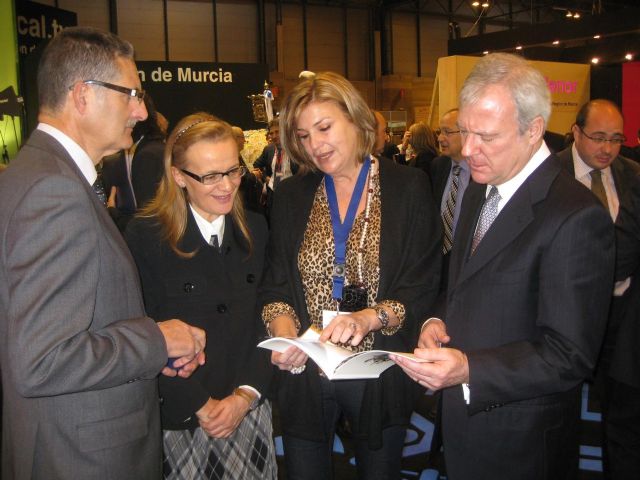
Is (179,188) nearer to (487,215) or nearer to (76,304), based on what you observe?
(76,304)

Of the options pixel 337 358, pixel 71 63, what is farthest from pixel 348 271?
pixel 71 63

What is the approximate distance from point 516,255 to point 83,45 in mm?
1277

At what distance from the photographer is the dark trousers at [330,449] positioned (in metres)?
2.09

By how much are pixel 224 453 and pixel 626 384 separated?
1.92 meters

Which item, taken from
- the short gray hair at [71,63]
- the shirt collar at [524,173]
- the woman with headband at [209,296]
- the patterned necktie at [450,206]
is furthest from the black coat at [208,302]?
the patterned necktie at [450,206]

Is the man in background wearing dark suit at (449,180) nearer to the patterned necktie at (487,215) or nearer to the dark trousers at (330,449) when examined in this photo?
the dark trousers at (330,449)

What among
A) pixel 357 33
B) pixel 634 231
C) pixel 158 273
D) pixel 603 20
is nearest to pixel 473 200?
pixel 158 273

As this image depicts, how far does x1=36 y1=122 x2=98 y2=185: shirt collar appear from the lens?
1539 millimetres

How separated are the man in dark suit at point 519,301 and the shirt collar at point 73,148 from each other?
97cm

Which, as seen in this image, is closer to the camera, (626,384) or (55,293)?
(55,293)

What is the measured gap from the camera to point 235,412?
2.04 meters

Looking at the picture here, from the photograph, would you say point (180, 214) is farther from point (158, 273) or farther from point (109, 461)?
point (109, 461)

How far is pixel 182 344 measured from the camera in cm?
164

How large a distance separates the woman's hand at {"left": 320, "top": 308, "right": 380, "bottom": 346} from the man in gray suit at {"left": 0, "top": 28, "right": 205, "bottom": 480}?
384mm
